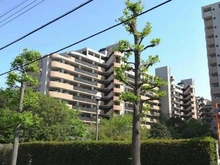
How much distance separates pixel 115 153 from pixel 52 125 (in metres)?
16.4

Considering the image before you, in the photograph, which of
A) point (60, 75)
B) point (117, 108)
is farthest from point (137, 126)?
point (117, 108)

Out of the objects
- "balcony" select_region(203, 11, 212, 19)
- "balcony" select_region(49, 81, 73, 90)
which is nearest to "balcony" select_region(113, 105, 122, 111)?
"balcony" select_region(49, 81, 73, 90)

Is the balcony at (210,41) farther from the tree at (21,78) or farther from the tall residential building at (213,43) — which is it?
the tree at (21,78)

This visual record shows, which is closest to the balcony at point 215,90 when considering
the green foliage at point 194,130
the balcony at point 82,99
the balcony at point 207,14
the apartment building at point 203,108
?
the green foliage at point 194,130

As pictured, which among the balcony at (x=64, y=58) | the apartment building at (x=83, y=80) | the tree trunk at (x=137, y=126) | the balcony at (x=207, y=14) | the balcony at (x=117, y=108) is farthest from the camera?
the balcony at (x=117, y=108)

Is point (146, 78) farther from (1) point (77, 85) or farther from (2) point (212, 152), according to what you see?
(1) point (77, 85)

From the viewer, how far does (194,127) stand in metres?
54.1

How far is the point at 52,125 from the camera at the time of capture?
2948 cm

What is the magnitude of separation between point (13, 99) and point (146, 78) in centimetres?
829

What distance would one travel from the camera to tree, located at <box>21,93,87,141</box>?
2703cm

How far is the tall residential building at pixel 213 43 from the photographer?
194ft

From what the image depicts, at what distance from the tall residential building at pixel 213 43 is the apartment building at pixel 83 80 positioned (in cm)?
1551

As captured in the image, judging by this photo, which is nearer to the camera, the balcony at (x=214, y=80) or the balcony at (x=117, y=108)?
the balcony at (x=214, y=80)

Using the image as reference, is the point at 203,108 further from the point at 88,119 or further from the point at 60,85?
the point at 60,85
